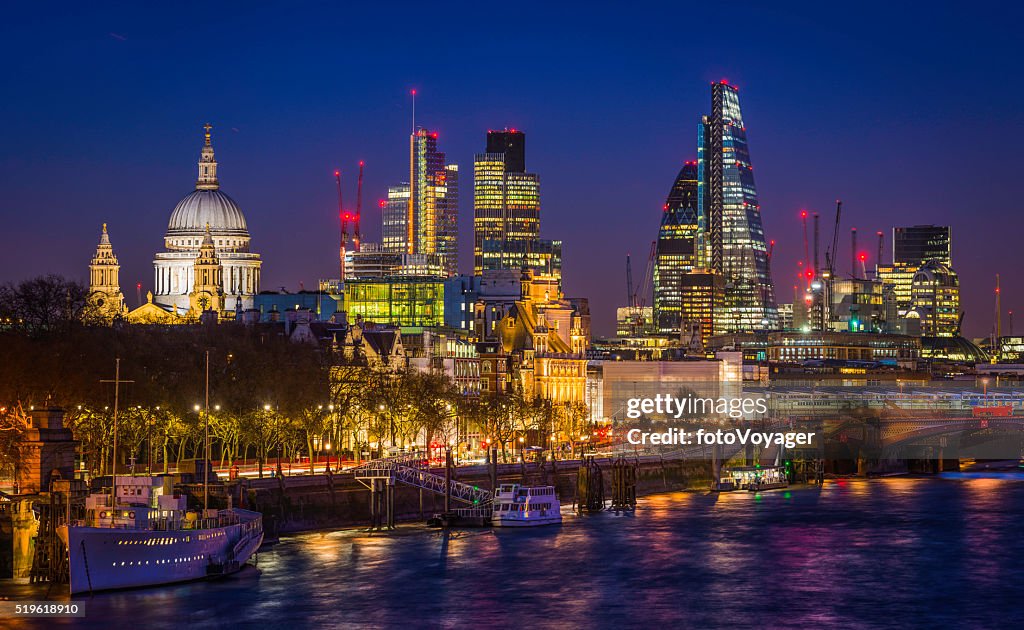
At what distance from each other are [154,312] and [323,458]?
6209cm

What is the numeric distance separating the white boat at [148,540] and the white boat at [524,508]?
27.7m

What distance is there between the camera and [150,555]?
8725cm

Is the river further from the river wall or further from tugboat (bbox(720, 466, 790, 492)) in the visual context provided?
tugboat (bbox(720, 466, 790, 492))

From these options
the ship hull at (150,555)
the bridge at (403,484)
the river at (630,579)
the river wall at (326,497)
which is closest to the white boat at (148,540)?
the ship hull at (150,555)

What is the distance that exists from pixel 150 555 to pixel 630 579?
23.0 meters

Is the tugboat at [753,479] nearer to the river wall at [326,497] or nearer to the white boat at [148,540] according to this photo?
the river wall at [326,497]

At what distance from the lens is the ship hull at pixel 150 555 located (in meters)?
84.2

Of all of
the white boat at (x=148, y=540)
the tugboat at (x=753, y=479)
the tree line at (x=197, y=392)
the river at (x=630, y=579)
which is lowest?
the river at (x=630, y=579)

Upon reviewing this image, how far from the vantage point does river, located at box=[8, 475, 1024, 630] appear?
275 ft

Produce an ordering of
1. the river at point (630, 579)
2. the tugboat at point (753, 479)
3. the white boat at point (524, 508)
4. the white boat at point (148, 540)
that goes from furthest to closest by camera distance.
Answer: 1. the tugboat at point (753, 479)
2. the white boat at point (524, 508)
3. the white boat at point (148, 540)
4. the river at point (630, 579)

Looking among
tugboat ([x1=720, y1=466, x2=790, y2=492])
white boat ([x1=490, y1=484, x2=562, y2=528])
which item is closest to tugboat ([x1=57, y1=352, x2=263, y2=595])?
white boat ([x1=490, y1=484, x2=562, y2=528])

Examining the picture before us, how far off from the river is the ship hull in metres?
0.75

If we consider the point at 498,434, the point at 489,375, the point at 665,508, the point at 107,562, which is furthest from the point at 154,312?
the point at 107,562

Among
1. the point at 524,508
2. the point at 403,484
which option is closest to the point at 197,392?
the point at 403,484
